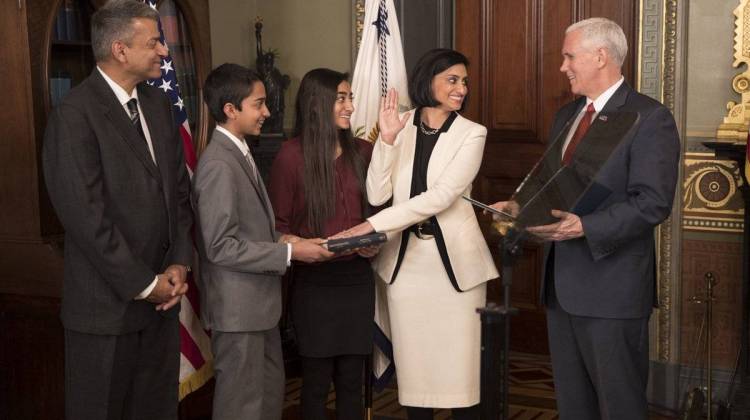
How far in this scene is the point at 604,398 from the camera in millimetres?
2756

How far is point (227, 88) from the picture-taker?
2.94 meters

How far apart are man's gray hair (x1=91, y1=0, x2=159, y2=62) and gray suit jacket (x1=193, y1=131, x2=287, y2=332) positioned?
0.42 m

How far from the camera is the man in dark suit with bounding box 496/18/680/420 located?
2633mm

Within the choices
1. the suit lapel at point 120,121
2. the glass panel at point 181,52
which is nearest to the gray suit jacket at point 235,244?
the suit lapel at point 120,121

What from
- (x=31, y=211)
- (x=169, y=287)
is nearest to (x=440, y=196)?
(x=169, y=287)

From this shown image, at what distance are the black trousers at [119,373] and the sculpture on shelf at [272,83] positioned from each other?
8.00 feet

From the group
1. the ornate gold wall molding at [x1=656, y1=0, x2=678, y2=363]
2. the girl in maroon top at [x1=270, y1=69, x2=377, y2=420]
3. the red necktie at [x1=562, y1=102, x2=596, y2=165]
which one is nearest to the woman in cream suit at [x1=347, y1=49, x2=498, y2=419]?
the girl in maroon top at [x1=270, y1=69, x2=377, y2=420]

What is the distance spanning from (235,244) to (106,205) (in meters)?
0.39

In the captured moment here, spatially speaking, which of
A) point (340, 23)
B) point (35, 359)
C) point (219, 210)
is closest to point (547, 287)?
point (219, 210)

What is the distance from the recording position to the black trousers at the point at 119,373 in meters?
2.67

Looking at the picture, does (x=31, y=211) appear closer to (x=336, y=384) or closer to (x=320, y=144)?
(x=320, y=144)

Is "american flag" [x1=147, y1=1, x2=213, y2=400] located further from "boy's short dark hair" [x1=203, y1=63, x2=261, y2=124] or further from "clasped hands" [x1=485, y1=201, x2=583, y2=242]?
"clasped hands" [x1=485, y1=201, x2=583, y2=242]

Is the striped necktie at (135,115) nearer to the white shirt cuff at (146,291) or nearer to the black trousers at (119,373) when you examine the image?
the white shirt cuff at (146,291)

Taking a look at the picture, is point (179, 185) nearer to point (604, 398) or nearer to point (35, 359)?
point (35, 359)
